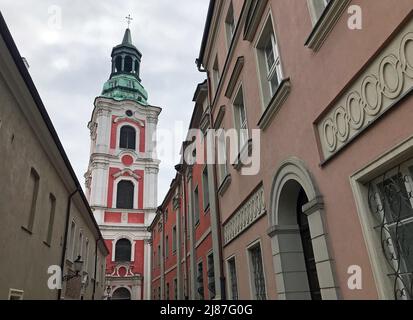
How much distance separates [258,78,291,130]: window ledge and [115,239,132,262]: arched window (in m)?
32.9

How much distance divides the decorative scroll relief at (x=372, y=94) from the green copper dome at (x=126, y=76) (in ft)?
131

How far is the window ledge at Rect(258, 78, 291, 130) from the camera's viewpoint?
19.0 feet

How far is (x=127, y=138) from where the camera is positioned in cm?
4128

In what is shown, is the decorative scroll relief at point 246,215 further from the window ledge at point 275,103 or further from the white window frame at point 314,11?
the white window frame at point 314,11

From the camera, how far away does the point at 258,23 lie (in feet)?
24.3

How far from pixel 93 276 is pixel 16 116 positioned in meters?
18.2

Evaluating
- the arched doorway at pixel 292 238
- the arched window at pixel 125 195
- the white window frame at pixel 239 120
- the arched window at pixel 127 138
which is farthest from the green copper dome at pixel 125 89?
the arched doorway at pixel 292 238

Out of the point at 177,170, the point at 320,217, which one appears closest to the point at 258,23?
the point at 320,217

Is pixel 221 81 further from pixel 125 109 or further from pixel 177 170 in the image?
pixel 125 109

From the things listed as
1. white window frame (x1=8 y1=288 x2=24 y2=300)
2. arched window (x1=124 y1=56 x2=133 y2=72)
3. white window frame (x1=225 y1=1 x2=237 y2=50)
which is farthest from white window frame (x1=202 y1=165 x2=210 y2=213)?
arched window (x1=124 y1=56 x2=133 y2=72)

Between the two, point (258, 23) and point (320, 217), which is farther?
point (258, 23)

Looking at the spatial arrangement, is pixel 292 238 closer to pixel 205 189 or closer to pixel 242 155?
pixel 242 155

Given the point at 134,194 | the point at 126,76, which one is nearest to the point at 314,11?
the point at 134,194

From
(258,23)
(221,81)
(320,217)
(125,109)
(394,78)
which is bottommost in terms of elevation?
(320,217)
